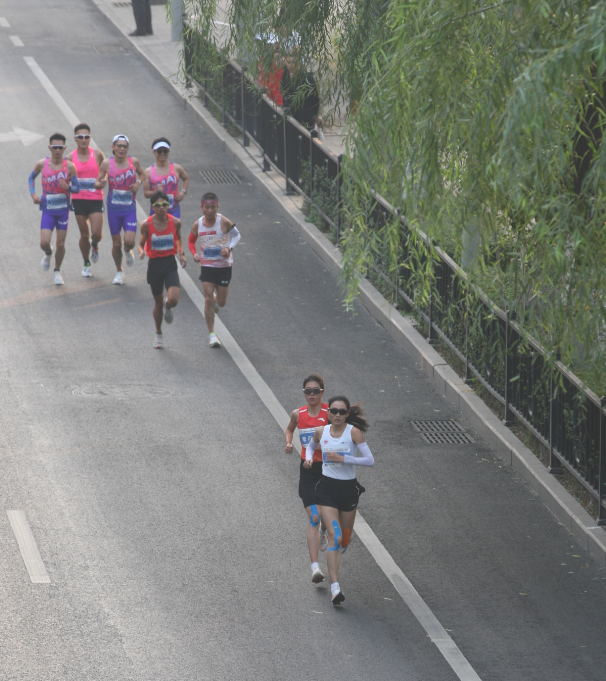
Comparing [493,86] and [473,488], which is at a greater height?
[493,86]

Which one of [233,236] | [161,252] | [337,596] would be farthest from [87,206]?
[337,596]

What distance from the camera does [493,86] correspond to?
732cm

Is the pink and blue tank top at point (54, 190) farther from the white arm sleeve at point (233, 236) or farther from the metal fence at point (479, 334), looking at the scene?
the white arm sleeve at point (233, 236)

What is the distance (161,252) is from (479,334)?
395 centimetres

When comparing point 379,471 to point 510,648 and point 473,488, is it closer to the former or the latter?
point 473,488

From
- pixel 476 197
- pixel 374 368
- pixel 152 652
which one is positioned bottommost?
pixel 374 368

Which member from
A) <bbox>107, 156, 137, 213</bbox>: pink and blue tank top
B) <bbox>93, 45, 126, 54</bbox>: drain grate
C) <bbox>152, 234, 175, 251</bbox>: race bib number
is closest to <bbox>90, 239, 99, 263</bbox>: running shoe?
<bbox>107, 156, 137, 213</bbox>: pink and blue tank top

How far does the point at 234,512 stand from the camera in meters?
10.4

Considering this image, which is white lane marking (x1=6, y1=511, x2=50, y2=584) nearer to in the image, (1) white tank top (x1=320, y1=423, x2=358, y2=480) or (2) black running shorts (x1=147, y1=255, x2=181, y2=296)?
(1) white tank top (x1=320, y1=423, x2=358, y2=480)

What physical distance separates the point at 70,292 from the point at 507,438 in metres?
6.60

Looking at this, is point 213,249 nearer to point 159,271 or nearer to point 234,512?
point 159,271

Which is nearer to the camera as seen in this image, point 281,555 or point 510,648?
point 510,648

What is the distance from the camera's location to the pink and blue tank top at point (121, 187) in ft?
50.7

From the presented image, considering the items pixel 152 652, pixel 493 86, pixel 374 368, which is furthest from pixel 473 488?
pixel 493 86
